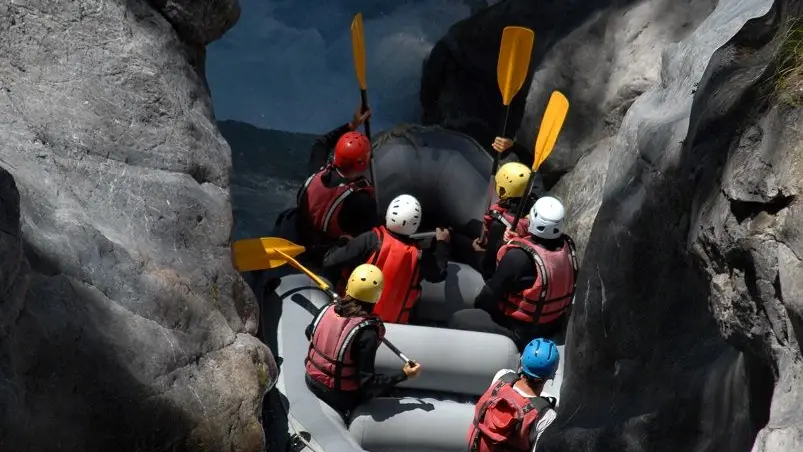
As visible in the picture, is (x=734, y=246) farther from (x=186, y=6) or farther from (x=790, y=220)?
(x=186, y=6)

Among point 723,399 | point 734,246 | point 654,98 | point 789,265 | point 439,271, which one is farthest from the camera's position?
point 439,271

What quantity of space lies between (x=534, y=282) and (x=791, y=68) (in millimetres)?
2490

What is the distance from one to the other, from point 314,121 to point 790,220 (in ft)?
22.4

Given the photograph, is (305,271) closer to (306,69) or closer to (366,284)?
(366,284)

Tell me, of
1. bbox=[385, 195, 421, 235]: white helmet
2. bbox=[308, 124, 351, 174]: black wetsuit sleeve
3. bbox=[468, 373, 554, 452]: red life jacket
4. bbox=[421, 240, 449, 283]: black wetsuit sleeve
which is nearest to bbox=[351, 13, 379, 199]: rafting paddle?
bbox=[308, 124, 351, 174]: black wetsuit sleeve

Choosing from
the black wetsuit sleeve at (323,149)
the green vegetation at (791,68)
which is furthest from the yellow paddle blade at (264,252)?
the green vegetation at (791,68)

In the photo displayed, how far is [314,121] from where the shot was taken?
354 inches

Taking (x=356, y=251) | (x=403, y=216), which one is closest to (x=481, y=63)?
(x=403, y=216)

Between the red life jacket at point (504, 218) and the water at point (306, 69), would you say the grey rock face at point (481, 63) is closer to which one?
the water at point (306, 69)

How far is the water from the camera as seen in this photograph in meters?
8.80

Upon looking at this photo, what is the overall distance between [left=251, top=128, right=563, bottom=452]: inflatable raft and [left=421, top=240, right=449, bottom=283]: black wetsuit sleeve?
9 centimetres

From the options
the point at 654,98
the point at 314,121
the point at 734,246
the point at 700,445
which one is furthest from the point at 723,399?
the point at 314,121

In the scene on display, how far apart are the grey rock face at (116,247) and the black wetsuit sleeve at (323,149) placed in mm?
1208

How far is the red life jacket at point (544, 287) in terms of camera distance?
16.4 ft
